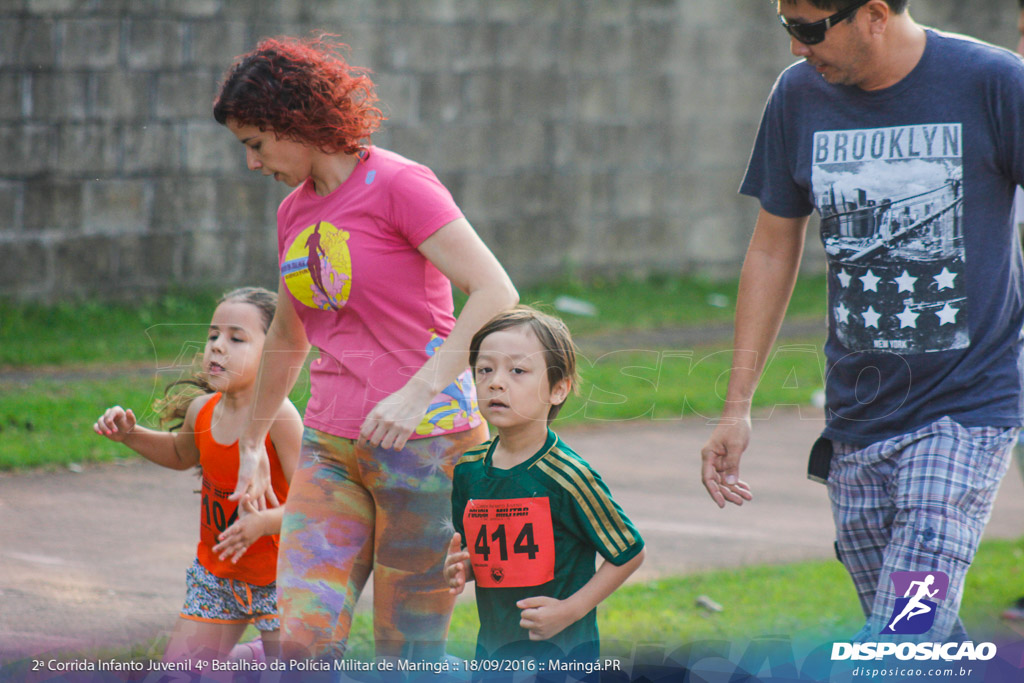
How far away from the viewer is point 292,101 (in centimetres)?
328

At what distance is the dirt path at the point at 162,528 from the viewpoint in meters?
4.54

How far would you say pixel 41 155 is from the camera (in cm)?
912

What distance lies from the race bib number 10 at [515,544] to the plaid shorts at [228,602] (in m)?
1.15

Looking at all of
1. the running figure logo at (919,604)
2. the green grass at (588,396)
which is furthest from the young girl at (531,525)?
the green grass at (588,396)

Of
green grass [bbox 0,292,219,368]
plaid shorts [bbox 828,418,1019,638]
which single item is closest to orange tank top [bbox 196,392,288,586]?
plaid shorts [bbox 828,418,1019,638]

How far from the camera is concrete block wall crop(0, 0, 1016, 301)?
30.0ft

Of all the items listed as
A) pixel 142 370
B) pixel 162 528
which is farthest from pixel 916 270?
pixel 142 370

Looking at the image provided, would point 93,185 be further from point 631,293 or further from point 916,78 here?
point 916,78

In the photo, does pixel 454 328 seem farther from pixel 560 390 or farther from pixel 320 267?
pixel 320 267

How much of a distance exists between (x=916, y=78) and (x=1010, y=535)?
396 centimetres

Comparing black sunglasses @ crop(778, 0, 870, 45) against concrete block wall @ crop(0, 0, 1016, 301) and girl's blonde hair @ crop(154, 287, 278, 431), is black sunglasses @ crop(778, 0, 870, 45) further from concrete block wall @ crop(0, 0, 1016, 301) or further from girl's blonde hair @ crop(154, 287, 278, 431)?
concrete block wall @ crop(0, 0, 1016, 301)

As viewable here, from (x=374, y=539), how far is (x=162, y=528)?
2.66 metres

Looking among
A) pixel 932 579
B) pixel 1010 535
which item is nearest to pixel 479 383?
pixel 932 579

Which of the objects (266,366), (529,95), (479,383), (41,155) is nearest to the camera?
(479,383)
